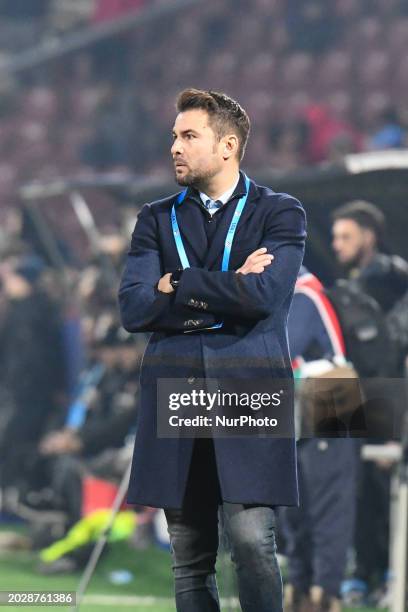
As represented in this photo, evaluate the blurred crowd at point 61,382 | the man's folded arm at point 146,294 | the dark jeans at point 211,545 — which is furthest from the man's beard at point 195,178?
the blurred crowd at point 61,382

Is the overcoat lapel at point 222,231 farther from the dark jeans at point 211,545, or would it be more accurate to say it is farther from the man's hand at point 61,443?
the man's hand at point 61,443

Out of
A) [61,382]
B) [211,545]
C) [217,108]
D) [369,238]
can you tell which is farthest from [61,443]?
[217,108]

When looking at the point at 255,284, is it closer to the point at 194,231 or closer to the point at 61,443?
the point at 194,231

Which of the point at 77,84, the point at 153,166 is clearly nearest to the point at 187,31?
the point at 77,84

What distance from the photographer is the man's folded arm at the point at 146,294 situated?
243 centimetres

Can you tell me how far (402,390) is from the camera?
3.74 meters

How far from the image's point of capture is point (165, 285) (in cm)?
246

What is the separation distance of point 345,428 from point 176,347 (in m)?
1.08

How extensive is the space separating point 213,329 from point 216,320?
25mm

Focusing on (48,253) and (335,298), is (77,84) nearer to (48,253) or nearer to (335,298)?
(48,253)

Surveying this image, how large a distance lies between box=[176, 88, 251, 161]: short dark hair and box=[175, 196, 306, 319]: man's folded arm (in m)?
0.20

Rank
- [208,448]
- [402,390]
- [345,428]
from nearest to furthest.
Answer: [208,448]
[345,428]
[402,390]

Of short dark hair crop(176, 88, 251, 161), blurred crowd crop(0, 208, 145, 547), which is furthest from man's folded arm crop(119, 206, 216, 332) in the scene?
blurred crowd crop(0, 208, 145, 547)

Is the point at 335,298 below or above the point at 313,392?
above
